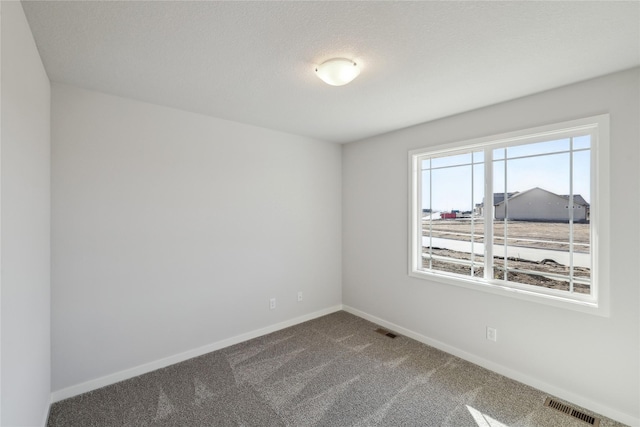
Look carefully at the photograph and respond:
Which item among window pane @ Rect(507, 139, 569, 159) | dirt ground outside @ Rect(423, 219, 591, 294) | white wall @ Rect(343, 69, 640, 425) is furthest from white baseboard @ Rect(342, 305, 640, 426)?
window pane @ Rect(507, 139, 569, 159)

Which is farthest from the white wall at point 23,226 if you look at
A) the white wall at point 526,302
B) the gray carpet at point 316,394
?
the white wall at point 526,302

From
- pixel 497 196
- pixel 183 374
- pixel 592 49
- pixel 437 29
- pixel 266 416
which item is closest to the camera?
pixel 437 29

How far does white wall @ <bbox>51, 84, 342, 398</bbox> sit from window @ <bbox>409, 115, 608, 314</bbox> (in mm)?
1621

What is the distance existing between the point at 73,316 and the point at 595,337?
4.10 meters

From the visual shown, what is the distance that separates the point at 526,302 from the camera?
2.47m

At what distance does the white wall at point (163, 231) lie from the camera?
228 cm

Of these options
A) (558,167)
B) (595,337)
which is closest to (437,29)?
(558,167)

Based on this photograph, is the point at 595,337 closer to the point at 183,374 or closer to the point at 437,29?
the point at 437,29

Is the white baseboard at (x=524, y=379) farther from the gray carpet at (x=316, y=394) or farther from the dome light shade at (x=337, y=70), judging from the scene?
the dome light shade at (x=337, y=70)

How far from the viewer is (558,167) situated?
239cm

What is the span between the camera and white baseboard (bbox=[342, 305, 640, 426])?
204cm

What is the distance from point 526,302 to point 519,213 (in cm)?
80

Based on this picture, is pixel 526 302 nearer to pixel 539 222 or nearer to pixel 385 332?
pixel 539 222

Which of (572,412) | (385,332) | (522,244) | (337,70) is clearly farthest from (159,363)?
(522,244)
